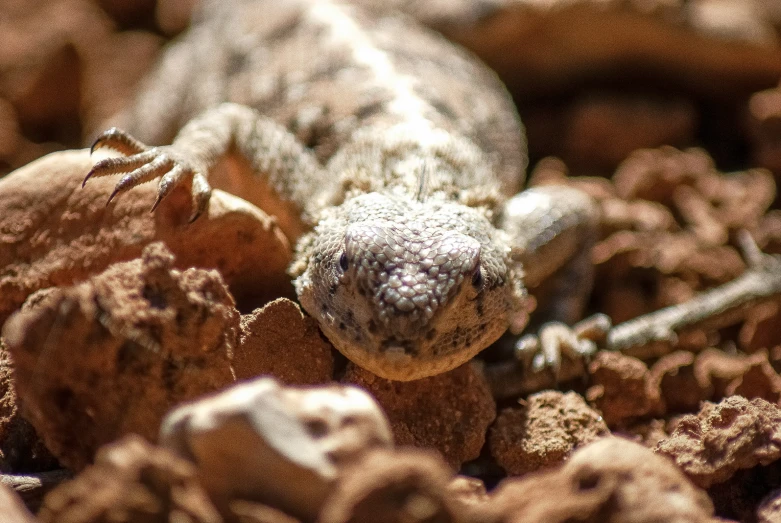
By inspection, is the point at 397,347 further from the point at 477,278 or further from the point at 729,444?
the point at 729,444

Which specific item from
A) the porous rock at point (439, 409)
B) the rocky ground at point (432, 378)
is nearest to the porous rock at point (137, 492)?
the rocky ground at point (432, 378)

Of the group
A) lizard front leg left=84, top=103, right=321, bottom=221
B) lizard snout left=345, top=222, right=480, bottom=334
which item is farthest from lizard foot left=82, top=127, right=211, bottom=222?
lizard snout left=345, top=222, right=480, bottom=334

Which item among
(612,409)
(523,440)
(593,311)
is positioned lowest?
(593,311)

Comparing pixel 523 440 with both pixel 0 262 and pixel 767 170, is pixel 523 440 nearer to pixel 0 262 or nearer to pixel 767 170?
pixel 0 262

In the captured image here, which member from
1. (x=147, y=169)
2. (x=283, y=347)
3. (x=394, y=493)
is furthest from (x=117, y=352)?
(x=147, y=169)

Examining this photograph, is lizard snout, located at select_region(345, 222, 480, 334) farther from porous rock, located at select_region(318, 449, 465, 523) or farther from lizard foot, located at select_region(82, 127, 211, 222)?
porous rock, located at select_region(318, 449, 465, 523)

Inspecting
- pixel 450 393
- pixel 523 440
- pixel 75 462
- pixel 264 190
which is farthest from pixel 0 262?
pixel 523 440
